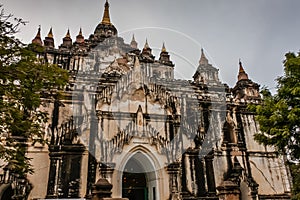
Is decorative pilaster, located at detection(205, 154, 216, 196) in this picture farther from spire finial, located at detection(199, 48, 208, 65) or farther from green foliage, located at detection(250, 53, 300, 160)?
spire finial, located at detection(199, 48, 208, 65)

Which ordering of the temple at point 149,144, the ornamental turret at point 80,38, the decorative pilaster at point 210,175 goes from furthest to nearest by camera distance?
the ornamental turret at point 80,38 < the decorative pilaster at point 210,175 < the temple at point 149,144

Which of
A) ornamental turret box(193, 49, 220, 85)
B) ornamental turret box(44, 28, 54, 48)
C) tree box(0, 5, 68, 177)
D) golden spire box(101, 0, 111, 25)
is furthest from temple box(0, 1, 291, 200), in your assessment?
golden spire box(101, 0, 111, 25)

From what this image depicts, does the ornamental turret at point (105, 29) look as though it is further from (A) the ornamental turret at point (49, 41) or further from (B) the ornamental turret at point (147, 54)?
(A) the ornamental turret at point (49, 41)

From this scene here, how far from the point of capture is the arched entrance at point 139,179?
54.1ft

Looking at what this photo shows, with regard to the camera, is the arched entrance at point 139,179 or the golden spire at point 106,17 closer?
the arched entrance at point 139,179

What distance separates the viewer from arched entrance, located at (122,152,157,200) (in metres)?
16.5

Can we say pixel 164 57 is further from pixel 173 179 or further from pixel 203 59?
pixel 173 179

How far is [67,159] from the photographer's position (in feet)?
49.4

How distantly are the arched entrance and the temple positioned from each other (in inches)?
2.3

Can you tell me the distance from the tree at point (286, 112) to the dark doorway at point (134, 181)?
7.84 metres

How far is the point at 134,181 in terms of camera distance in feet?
59.0

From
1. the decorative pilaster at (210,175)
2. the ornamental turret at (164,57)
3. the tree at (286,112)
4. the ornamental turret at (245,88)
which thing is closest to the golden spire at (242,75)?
the ornamental turret at (245,88)

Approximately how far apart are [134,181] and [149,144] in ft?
10.4

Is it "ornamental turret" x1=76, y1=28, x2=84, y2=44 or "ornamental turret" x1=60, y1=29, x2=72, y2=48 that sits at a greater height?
"ornamental turret" x1=76, y1=28, x2=84, y2=44
